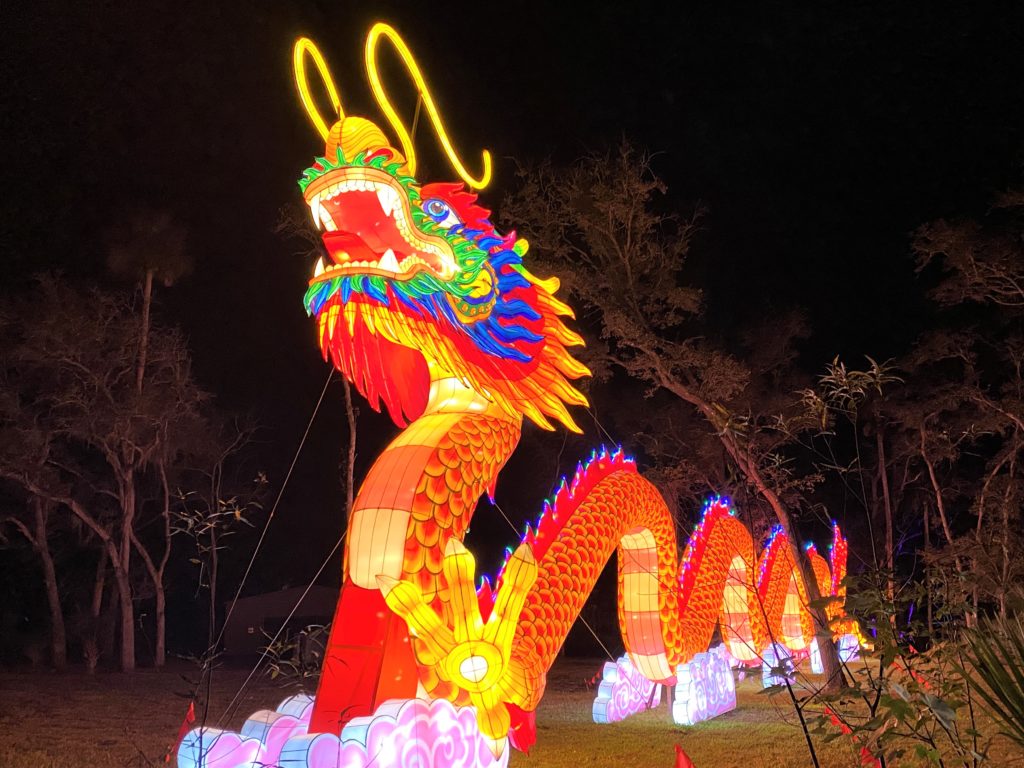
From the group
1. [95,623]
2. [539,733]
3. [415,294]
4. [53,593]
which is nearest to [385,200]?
[415,294]

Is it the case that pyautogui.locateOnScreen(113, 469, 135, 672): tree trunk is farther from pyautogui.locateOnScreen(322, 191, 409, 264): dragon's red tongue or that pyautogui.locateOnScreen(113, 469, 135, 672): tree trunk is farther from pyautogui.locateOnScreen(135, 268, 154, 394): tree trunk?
pyautogui.locateOnScreen(322, 191, 409, 264): dragon's red tongue

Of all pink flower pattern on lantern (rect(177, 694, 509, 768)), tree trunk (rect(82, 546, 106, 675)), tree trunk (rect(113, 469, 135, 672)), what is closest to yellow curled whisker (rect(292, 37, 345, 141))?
pink flower pattern on lantern (rect(177, 694, 509, 768))

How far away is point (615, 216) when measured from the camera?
1037cm

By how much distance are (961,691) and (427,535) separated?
254 cm

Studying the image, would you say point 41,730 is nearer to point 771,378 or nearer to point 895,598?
point 895,598

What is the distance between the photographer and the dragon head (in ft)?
15.1

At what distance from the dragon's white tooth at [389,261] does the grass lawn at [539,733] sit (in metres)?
2.34

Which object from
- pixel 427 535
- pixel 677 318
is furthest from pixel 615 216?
pixel 427 535

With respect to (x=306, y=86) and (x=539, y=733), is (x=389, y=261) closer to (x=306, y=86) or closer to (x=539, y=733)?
(x=306, y=86)

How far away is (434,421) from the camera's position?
193 inches

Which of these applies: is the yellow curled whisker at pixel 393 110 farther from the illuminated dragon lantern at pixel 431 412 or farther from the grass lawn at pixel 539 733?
the grass lawn at pixel 539 733

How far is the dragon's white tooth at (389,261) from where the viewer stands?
4703mm

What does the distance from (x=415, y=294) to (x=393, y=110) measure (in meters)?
1.02

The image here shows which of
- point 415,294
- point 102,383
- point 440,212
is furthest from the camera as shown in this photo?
point 102,383
